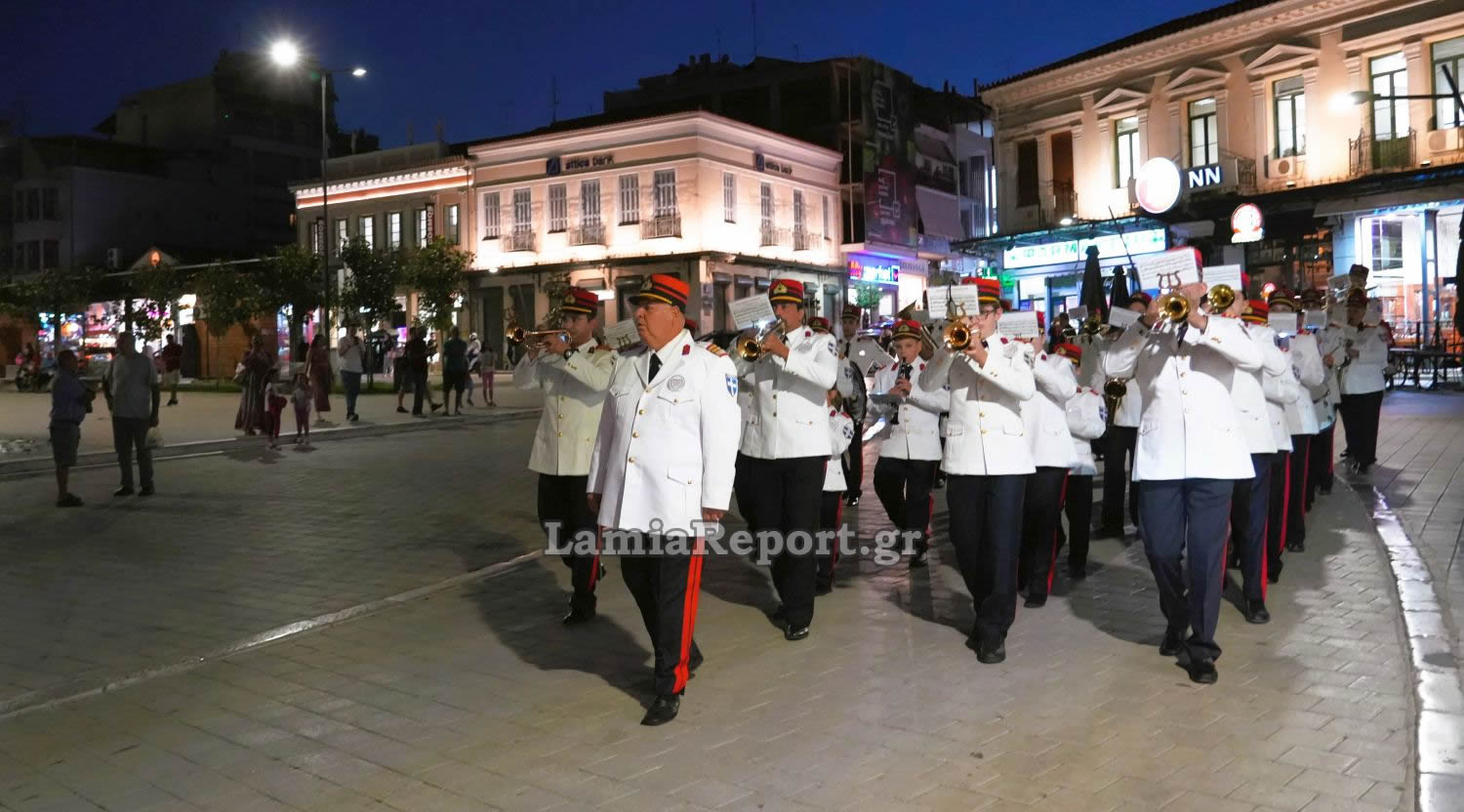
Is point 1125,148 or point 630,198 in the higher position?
point 630,198

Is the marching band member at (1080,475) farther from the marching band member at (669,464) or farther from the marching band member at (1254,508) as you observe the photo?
the marching band member at (669,464)

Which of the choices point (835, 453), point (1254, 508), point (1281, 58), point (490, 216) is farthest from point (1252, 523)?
point (490, 216)

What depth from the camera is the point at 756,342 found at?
6.68 metres

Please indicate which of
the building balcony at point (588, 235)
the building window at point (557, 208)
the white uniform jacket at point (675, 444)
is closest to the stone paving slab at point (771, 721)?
the white uniform jacket at point (675, 444)

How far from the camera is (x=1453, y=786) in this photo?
4.29 meters

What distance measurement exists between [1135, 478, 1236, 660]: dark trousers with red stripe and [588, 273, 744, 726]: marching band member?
2171mm

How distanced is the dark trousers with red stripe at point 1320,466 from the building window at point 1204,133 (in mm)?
20015

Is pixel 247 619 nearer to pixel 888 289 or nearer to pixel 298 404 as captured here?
pixel 298 404

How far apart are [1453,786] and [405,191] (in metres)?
50.2

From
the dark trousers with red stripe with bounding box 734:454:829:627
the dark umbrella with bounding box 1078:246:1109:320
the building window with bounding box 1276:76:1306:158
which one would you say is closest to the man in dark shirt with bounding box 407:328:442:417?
the dark umbrella with bounding box 1078:246:1109:320

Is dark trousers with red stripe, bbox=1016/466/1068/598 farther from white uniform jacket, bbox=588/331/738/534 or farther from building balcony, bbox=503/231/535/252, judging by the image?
building balcony, bbox=503/231/535/252

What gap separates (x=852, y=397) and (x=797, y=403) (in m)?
2.00

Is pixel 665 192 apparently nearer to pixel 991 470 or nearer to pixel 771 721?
pixel 991 470

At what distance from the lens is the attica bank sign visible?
1208 inches
